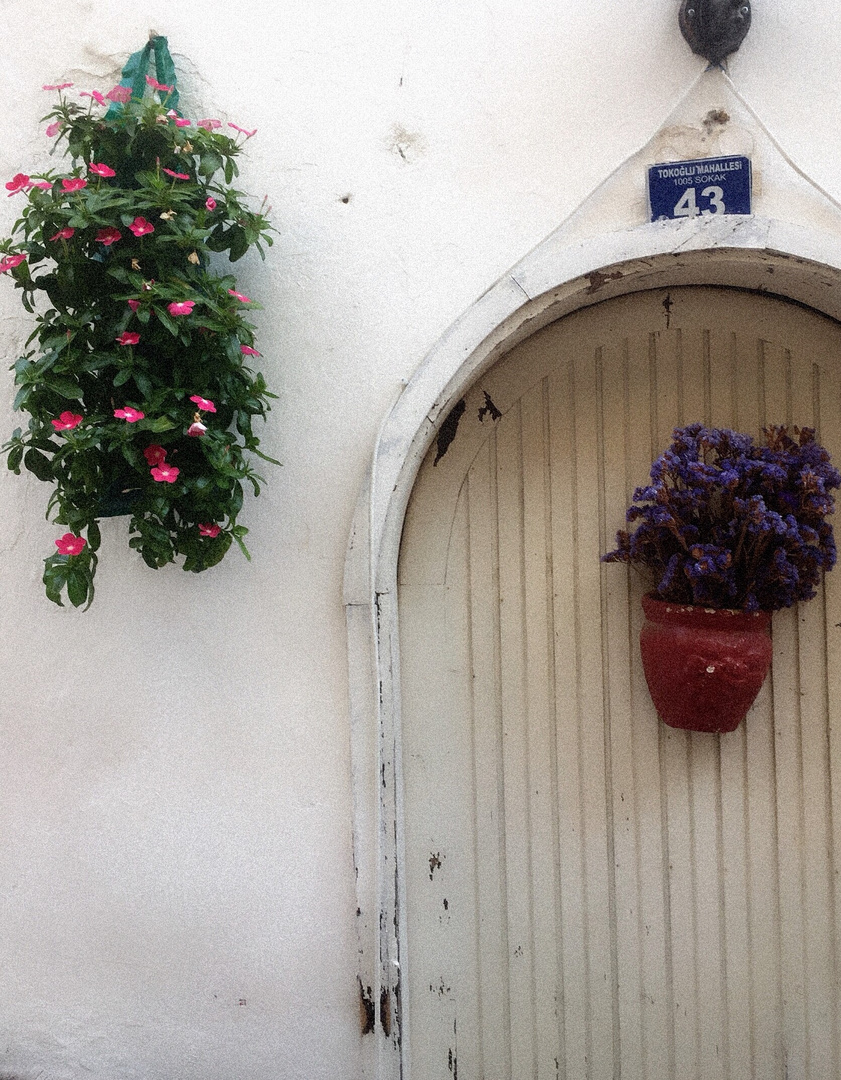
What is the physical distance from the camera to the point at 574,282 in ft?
5.97

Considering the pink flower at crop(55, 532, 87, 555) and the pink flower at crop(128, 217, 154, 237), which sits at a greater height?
the pink flower at crop(128, 217, 154, 237)

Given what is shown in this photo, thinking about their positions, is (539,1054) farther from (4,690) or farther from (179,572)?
(4,690)

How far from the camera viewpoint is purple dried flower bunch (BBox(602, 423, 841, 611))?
66.6 inches

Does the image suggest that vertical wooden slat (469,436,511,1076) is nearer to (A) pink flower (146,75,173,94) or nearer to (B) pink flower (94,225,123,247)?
(B) pink flower (94,225,123,247)

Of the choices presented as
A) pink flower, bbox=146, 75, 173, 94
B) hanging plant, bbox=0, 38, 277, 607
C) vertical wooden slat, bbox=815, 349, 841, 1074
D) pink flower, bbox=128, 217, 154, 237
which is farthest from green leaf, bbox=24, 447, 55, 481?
vertical wooden slat, bbox=815, 349, 841, 1074

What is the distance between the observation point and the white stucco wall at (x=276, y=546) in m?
1.81

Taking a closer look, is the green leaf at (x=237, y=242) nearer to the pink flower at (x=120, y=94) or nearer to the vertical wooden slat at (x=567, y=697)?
the pink flower at (x=120, y=94)

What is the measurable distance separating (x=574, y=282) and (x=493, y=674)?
3.33 ft

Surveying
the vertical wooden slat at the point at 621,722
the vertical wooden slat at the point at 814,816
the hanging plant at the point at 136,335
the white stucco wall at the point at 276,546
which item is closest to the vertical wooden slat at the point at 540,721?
the vertical wooden slat at the point at 621,722

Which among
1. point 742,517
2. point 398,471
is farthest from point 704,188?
point 398,471

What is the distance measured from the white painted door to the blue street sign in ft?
0.90

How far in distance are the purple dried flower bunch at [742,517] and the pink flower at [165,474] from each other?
41.5 inches

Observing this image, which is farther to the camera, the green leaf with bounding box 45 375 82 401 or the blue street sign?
the blue street sign

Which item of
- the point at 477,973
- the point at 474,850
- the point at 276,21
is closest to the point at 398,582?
the point at 474,850
